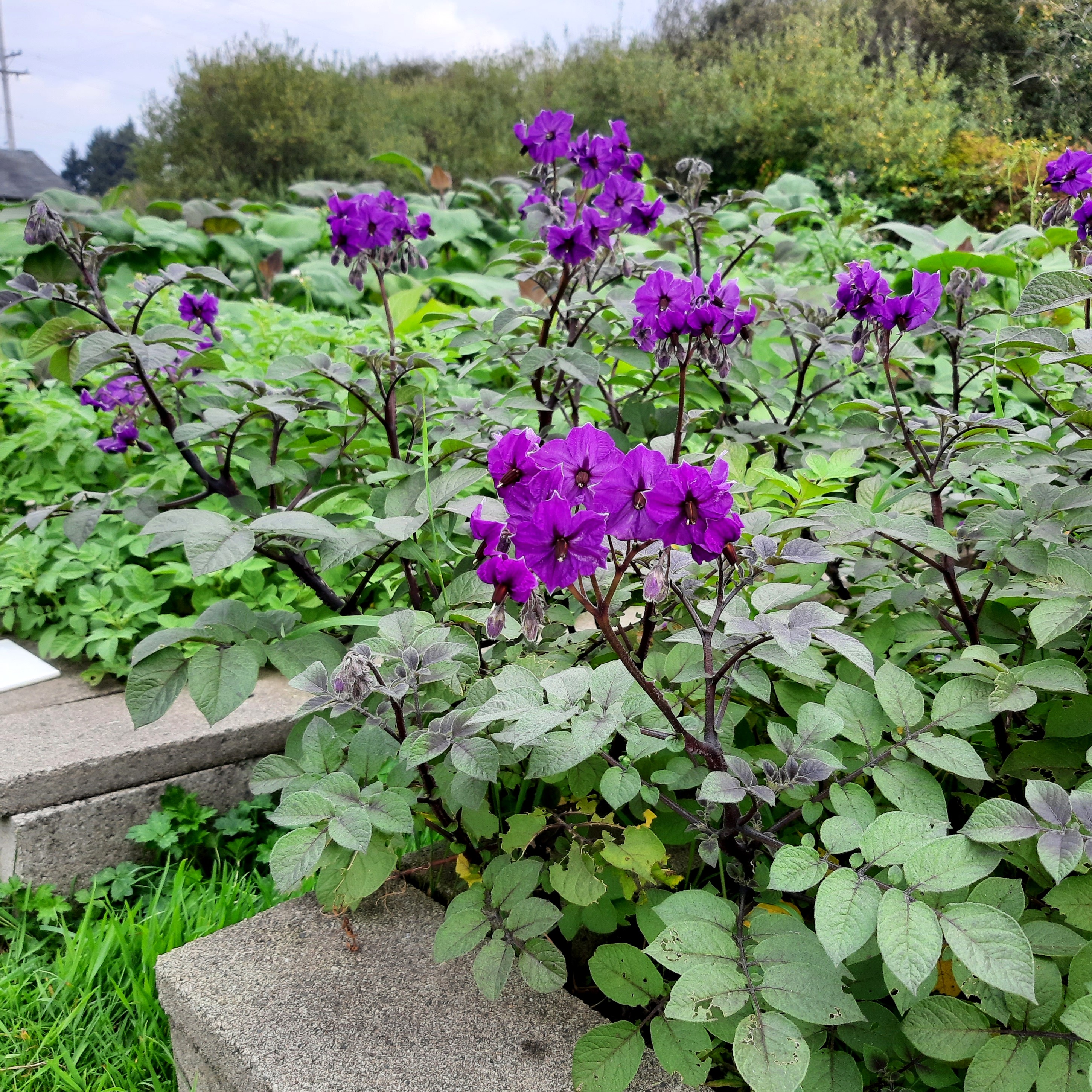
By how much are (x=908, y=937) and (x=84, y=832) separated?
1.49m

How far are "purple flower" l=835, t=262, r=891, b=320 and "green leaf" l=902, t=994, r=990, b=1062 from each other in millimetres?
903

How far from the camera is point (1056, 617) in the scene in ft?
3.29

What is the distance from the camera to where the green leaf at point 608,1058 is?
93 centimetres

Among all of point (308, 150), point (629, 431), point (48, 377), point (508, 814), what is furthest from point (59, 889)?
point (308, 150)

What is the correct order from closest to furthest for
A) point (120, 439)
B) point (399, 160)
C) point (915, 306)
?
1. point (915, 306)
2. point (120, 439)
3. point (399, 160)

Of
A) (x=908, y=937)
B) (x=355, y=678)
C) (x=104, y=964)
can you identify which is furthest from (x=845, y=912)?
(x=104, y=964)

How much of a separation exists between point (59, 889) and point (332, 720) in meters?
0.74

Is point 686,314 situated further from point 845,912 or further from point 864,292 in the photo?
point 845,912

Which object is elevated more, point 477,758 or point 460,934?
point 477,758

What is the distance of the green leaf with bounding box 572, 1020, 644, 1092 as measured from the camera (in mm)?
925

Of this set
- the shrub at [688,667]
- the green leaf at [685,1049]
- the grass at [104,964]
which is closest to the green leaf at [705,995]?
the shrub at [688,667]

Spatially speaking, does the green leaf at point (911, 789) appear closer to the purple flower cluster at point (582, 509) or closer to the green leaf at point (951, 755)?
the green leaf at point (951, 755)

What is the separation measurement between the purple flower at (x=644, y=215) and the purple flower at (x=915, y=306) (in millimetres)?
705

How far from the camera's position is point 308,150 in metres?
12.8
